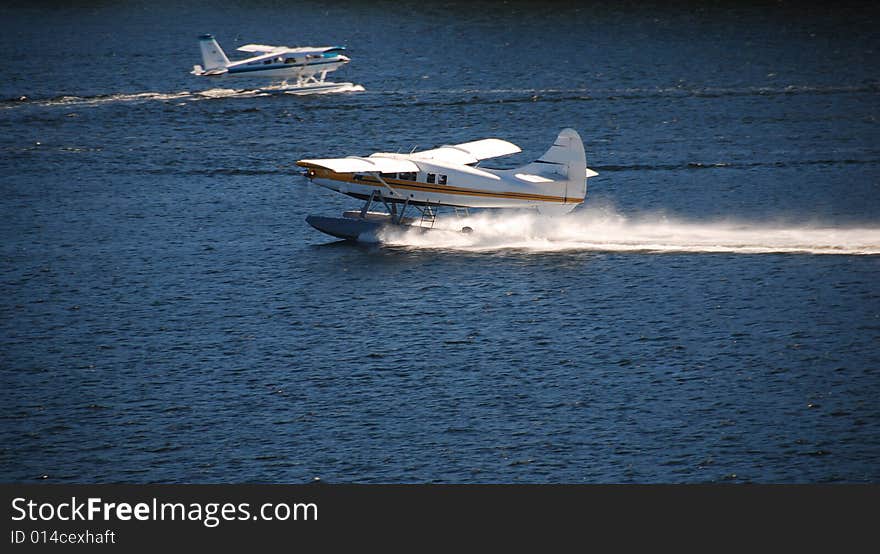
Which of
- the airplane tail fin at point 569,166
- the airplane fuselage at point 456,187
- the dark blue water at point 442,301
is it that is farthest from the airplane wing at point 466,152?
the airplane tail fin at point 569,166

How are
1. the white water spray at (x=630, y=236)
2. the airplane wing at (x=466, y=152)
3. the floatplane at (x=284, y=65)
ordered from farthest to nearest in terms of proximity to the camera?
the floatplane at (x=284, y=65) < the airplane wing at (x=466, y=152) < the white water spray at (x=630, y=236)

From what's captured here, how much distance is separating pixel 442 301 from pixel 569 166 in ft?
37.2

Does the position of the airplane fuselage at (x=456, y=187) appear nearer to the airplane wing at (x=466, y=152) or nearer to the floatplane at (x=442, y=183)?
the floatplane at (x=442, y=183)

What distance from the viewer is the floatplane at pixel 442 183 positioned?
70.1 m

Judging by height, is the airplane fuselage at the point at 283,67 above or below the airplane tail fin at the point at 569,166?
above

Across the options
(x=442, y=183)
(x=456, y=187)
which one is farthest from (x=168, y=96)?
(x=456, y=187)

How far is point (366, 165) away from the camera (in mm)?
70750

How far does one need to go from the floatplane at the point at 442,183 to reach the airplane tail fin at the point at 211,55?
5357cm

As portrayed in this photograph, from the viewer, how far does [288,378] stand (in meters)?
57.6

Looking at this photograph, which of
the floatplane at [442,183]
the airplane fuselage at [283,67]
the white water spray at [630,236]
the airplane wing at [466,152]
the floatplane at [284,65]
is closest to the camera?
the floatplane at [442,183]

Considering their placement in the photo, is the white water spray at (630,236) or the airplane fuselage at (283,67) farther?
the airplane fuselage at (283,67)

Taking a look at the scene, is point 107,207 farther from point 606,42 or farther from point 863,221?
point 606,42

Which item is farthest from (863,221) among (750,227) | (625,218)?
(625,218)

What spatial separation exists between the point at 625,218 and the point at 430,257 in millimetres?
15231
